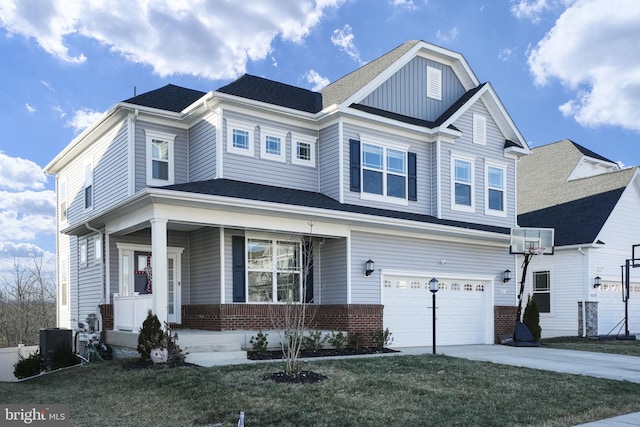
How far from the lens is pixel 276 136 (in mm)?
16594

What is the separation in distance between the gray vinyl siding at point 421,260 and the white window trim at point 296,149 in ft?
9.17

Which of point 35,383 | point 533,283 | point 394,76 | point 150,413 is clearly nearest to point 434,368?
point 150,413

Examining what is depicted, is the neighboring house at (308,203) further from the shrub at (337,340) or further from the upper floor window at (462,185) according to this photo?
the shrub at (337,340)

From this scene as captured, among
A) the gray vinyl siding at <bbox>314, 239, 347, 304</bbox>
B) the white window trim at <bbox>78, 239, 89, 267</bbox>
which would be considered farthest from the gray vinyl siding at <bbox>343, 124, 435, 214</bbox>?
the white window trim at <bbox>78, 239, 89, 267</bbox>

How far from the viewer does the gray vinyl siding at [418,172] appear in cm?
1673

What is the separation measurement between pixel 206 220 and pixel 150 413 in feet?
18.4

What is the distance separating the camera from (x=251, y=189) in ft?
48.9

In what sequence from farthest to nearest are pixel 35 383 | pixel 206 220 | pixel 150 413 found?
pixel 206 220 < pixel 35 383 < pixel 150 413

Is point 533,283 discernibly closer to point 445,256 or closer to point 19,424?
point 445,256

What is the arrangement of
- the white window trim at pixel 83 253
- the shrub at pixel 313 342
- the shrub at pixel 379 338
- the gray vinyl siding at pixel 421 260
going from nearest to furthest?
the shrub at pixel 313 342
the shrub at pixel 379 338
the gray vinyl siding at pixel 421 260
the white window trim at pixel 83 253

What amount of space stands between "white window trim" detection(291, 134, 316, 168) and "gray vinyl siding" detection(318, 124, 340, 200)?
7.1 inches

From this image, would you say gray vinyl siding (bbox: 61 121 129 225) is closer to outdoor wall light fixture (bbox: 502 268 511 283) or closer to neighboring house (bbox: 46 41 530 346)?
neighboring house (bbox: 46 41 530 346)

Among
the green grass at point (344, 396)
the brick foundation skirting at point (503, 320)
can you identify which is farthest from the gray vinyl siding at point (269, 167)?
the brick foundation skirting at point (503, 320)
